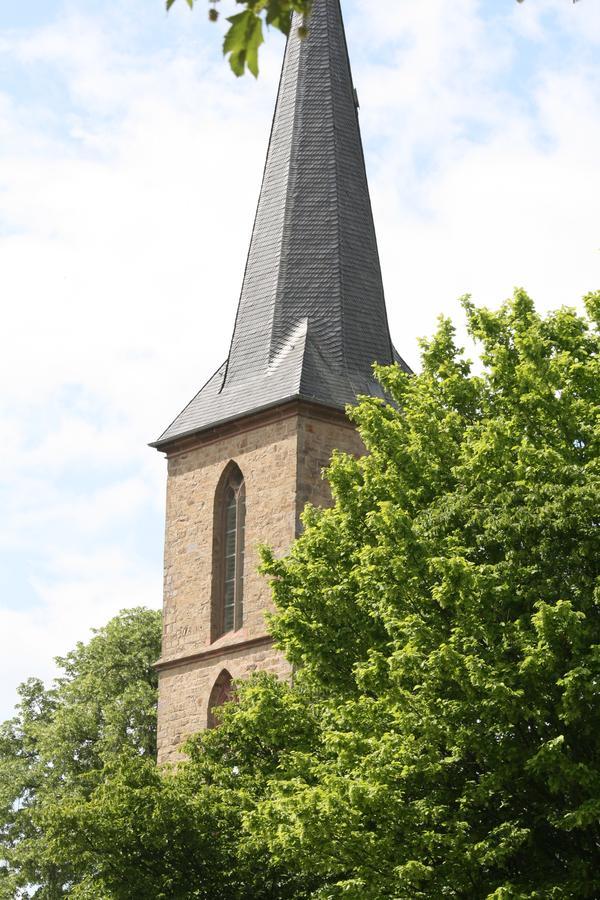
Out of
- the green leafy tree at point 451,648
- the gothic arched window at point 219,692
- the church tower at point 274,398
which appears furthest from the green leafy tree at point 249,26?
the gothic arched window at point 219,692

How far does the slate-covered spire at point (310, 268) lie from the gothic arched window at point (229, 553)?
4.30 feet

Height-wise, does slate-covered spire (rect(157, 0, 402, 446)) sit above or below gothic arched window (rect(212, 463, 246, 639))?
above

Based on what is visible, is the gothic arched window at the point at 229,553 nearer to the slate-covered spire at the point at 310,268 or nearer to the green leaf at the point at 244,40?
the slate-covered spire at the point at 310,268

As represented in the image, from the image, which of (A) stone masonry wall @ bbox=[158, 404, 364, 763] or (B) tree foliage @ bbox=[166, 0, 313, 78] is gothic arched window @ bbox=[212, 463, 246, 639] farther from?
(B) tree foliage @ bbox=[166, 0, 313, 78]

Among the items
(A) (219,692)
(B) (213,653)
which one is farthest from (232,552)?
(A) (219,692)

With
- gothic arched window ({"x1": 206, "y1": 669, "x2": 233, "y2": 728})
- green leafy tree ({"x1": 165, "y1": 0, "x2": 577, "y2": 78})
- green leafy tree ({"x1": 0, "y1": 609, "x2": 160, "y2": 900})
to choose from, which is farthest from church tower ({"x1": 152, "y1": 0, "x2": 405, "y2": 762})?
green leafy tree ({"x1": 165, "y1": 0, "x2": 577, "y2": 78})

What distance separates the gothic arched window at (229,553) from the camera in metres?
31.2

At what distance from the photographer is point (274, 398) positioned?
3152cm

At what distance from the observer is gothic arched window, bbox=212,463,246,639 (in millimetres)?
31188

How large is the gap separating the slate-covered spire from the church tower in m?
0.04

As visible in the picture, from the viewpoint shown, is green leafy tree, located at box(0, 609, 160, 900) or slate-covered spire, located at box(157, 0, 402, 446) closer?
slate-covered spire, located at box(157, 0, 402, 446)

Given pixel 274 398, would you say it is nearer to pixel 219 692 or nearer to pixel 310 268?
pixel 310 268

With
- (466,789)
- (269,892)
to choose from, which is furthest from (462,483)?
(269,892)

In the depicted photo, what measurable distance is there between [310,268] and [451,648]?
1973cm
